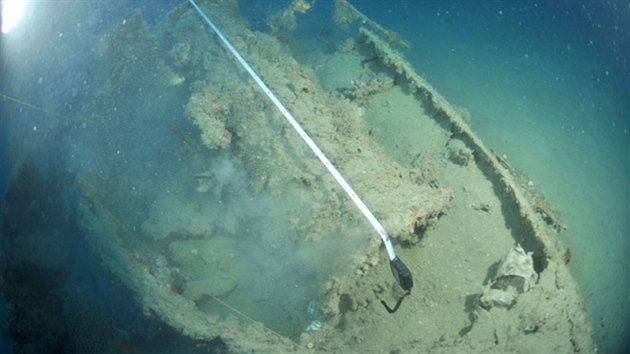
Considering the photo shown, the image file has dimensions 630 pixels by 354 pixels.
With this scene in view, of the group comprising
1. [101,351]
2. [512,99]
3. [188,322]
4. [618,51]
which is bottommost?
[101,351]

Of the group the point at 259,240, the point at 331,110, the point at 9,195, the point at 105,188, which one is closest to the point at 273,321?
the point at 259,240

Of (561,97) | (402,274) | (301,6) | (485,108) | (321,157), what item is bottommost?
(402,274)

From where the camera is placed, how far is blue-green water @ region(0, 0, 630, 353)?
4.12 m

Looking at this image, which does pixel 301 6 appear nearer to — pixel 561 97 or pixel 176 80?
pixel 176 80

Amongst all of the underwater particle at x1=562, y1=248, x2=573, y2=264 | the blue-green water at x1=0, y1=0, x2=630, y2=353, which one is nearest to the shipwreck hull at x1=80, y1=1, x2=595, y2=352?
the underwater particle at x1=562, y1=248, x2=573, y2=264

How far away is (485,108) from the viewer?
5.56 meters

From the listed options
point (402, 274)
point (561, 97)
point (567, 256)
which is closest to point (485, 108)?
point (561, 97)

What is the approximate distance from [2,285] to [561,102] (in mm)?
8464

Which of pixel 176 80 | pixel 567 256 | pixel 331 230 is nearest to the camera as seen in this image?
pixel 331 230

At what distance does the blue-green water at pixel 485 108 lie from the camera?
4.12m

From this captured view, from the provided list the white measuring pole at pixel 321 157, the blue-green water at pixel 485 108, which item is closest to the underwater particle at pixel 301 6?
the blue-green water at pixel 485 108

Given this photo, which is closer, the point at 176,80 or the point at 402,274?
the point at 402,274

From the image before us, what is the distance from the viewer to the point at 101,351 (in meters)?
3.38

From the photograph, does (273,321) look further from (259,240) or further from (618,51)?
(618,51)
